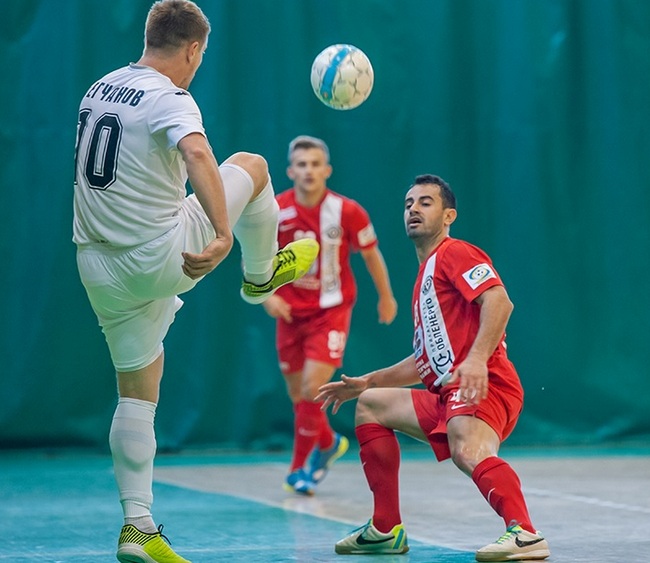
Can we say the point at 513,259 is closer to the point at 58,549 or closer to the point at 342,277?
the point at 342,277

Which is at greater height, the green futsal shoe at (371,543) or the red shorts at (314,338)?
the red shorts at (314,338)

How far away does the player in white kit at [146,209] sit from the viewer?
420cm

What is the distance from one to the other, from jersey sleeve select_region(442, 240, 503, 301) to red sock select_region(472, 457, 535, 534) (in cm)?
67

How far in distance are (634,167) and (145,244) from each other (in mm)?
6567

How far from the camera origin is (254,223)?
469cm

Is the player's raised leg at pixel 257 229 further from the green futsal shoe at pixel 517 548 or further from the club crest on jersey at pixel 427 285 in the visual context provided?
the green futsal shoe at pixel 517 548

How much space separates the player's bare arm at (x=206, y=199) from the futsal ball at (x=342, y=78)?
6.52 feet

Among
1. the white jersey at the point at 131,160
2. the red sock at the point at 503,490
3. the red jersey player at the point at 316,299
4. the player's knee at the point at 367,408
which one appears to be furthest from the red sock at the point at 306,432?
the white jersey at the point at 131,160

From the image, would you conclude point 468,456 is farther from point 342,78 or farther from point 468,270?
point 342,78

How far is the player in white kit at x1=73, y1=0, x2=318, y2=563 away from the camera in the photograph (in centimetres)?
420

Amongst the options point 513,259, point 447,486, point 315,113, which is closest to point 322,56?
point 447,486

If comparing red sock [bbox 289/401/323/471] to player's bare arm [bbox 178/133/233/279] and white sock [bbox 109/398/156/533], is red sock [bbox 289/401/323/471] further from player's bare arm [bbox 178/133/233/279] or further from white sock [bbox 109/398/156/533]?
player's bare arm [bbox 178/133/233/279]

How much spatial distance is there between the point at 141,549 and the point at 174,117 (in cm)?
153

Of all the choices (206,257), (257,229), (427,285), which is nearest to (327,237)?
(427,285)
